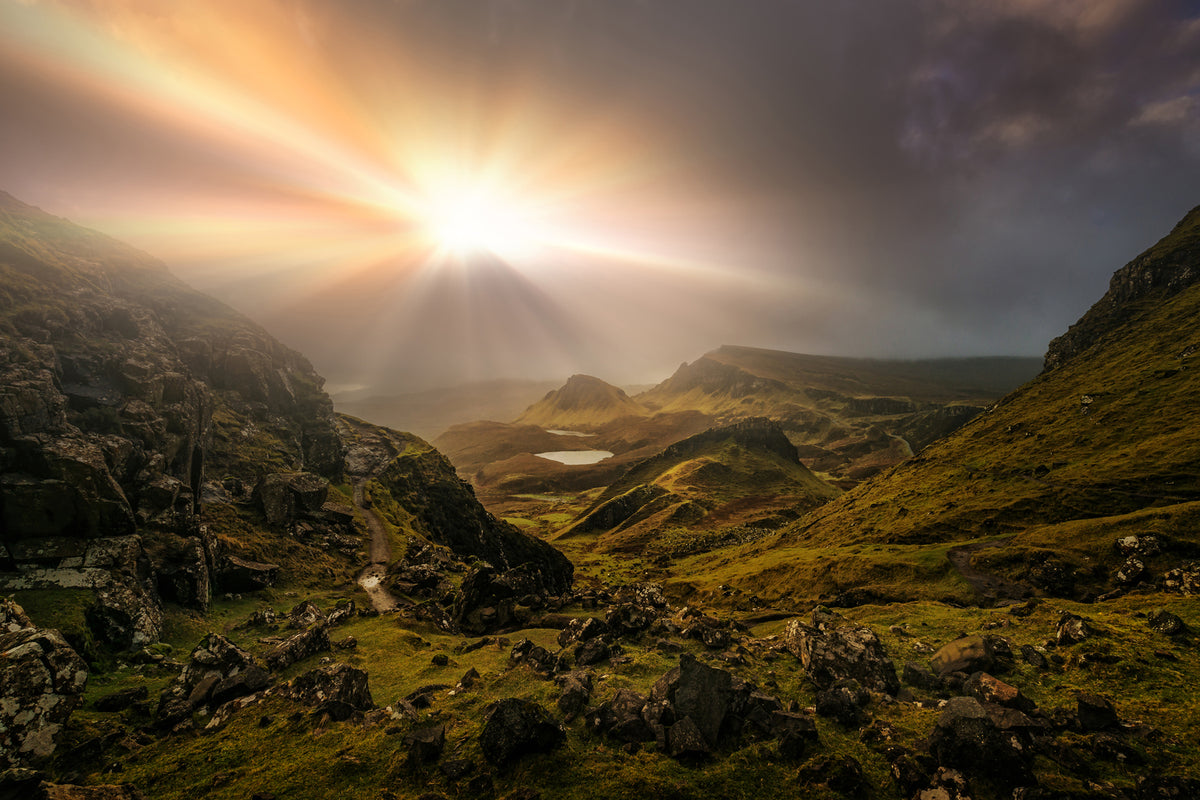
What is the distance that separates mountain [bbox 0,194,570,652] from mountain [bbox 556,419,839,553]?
55.5m

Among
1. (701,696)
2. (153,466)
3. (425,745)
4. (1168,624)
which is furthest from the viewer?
(153,466)

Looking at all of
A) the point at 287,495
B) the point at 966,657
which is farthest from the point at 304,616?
the point at 966,657

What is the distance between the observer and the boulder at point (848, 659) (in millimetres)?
18719

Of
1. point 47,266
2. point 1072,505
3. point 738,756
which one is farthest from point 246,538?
point 1072,505

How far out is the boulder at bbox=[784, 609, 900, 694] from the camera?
61.4 feet

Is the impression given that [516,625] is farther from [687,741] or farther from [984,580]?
[984,580]

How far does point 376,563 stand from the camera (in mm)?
53375

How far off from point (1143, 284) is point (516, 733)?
19703cm

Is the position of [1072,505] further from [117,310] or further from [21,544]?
[117,310]

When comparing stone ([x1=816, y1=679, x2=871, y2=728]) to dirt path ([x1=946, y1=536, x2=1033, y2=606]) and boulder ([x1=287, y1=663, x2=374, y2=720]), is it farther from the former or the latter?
dirt path ([x1=946, y1=536, x2=1033, y2=606])

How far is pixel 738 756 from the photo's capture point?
13.7m

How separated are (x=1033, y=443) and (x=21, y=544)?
122 meters

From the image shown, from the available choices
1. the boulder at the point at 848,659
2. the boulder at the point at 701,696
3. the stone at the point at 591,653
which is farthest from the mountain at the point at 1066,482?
the boulder at the point at 701,696

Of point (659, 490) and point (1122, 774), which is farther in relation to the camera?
point (659, 490)
